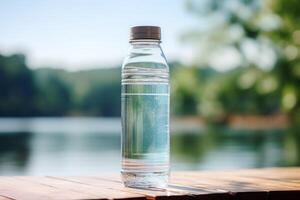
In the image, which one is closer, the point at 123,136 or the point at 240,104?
the point at 123,136

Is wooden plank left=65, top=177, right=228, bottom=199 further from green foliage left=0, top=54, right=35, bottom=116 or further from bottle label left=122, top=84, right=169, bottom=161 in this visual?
green foliage left=0, top=54, right=35, bottom=116

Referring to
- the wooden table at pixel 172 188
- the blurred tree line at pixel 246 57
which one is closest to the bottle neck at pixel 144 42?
the wooden table at pixel 172 188

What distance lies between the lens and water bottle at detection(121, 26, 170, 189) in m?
2.42

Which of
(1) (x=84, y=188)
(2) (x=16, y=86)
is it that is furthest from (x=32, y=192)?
(2) (x=16, y=86)

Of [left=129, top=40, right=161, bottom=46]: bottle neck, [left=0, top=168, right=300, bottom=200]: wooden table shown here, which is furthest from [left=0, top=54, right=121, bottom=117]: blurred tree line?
[left=129, top=40, right=161, bottom=46]: bottle neck

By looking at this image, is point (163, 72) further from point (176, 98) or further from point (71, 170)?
point (176, 98)

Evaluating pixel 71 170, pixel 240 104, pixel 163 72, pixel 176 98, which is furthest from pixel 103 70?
pixel 163 72

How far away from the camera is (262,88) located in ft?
105

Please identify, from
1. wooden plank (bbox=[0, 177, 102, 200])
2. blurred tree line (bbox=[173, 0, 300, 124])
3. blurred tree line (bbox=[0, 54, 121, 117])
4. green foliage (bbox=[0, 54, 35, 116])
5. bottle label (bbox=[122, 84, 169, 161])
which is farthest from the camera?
blurred tree line (bbox=[0, 54, 121, 117])

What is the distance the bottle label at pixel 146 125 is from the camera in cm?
242

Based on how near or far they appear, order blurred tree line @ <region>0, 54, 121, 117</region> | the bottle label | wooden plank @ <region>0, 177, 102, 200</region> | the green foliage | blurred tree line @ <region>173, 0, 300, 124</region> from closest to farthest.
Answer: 1. wooden plank @ <region>0, 177, 102, 200</region>
2. the bottle label
3. blurred tree line @ <region>173, 0, 300, 124</region>
4. the green foliage
5. blurred tree line @ <region>0, 54, 121, 117</region>

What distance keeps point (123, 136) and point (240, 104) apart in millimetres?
40545

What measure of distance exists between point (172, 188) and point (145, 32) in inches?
21.2

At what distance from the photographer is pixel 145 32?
7.95 ft
